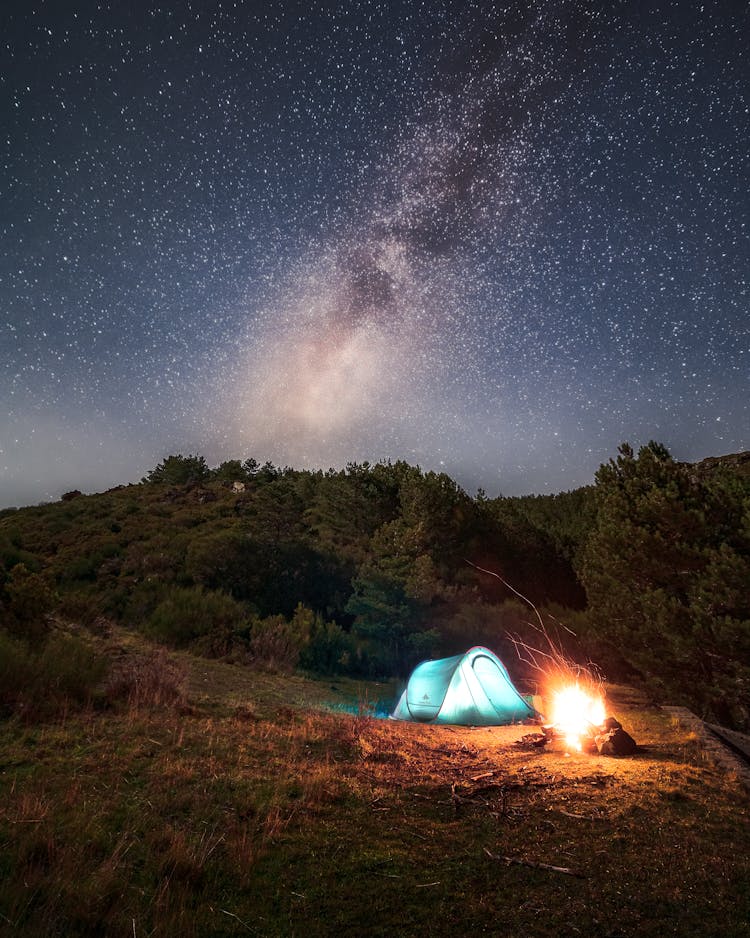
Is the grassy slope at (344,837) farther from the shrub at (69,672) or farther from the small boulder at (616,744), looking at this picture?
the shrub at (69,672)

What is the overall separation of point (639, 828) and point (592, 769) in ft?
7.04

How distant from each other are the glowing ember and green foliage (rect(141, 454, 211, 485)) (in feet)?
129

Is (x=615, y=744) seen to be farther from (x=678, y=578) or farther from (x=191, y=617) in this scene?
Result: (x=191, y=617)

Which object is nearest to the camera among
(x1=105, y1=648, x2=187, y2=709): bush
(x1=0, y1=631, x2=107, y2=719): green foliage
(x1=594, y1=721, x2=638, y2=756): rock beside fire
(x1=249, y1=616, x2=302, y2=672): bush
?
(x1=594, y1=721, x2=638, y2=756): rock beside fire

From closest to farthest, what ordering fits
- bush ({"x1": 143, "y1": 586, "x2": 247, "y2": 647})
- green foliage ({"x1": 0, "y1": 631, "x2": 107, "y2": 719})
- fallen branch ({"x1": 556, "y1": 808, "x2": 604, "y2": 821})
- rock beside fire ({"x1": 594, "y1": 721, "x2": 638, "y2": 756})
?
fallen branch ({"x1": 556, "y1": 808, "x2": 604, "y2": 821}), rock beside fire ({"x1": 594, "y1": 721, "x2": 638, "y2": 756}), green foliage ({"x1": 0, "y1": 631, "x2": 107, "y2": 719}), bush ({"x1": 143, "y1": 586, "x2": 247, "y2": 647})

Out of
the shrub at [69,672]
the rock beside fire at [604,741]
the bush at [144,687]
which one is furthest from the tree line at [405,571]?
the rock beside fire at [604,741]

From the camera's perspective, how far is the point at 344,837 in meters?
4.72

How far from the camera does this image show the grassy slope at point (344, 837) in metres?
3.44

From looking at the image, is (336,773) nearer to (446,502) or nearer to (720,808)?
(720,808)

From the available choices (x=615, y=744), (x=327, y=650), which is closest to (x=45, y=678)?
(x=615, y=744)

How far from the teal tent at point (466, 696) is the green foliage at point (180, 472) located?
3611 centimetres

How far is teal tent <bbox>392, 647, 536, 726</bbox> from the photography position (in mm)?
11289

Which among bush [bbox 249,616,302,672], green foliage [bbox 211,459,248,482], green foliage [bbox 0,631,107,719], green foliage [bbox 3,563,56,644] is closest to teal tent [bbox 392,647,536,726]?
bush [bbox 249,616,302,672]

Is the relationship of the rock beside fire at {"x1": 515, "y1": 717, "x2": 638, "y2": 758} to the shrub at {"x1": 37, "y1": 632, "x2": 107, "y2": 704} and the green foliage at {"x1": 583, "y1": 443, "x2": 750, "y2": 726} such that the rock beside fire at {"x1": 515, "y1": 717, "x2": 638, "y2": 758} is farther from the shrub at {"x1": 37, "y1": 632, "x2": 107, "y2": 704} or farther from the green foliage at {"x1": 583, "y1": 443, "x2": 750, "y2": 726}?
the shrub at {"x1": 37, "y1": 632, "x2": 107, "y2": 704}
